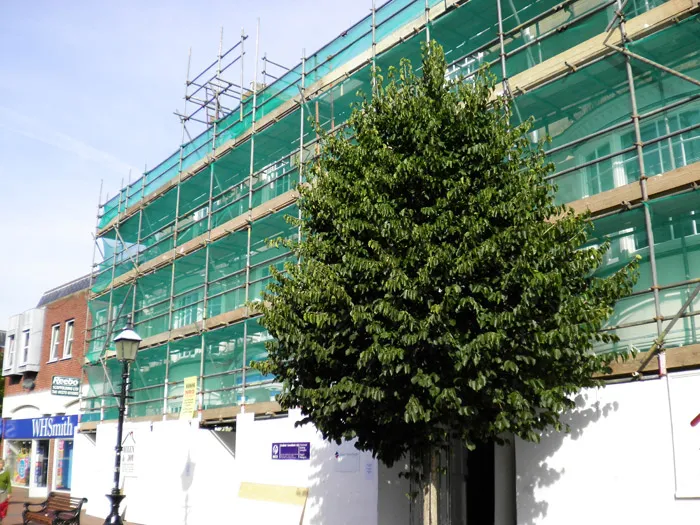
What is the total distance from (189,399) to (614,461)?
11.8 meters

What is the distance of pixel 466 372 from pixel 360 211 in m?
2.39

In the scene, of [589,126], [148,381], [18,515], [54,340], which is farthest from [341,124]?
[54,340]

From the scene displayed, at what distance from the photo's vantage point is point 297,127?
19.1m

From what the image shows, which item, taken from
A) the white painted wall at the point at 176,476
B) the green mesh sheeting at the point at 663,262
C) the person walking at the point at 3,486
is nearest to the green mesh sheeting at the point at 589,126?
the green mesh sheeting at the point at 663,262

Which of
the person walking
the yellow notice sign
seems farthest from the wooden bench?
the yellow notice sign

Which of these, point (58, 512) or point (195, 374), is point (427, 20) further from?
point (58, 512)

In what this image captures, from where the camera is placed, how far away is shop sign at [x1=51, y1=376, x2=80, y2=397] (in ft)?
86.9

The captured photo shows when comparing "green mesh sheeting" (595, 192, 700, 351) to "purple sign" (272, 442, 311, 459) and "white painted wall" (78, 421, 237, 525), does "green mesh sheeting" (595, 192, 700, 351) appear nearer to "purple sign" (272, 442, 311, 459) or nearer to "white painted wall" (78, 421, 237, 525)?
"purple sign" (272, 442, 311, 459)

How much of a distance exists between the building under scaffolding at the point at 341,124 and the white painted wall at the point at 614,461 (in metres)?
0.26

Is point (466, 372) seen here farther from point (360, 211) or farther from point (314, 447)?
point (314, 447)

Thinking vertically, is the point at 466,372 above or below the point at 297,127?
below

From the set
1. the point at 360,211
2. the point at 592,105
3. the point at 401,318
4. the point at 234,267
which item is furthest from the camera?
the point at 234,267

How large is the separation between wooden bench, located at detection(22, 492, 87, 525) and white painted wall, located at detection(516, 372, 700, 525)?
9.37m

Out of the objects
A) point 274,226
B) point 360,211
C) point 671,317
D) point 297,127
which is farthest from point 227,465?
point 671,317
